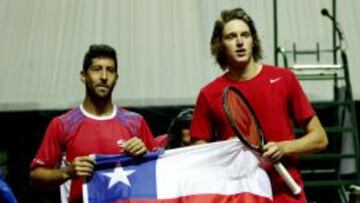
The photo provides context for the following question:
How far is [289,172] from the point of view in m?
4.61

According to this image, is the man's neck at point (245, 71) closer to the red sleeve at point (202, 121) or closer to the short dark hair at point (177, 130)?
the red sleeve at point (202, 121)

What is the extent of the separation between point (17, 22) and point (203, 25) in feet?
6.62

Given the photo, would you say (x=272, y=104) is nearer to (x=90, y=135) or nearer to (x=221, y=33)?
(x=221, y=33)

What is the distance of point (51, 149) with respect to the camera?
4883 millimetres

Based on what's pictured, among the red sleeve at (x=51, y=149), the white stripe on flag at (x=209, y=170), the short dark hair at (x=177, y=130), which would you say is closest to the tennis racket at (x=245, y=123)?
the white stripe on flag at (x=209, y=170)

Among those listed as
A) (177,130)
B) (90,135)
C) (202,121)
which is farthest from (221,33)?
(177,130)

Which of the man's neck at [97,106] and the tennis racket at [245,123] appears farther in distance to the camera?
the man's neck at [97,106]

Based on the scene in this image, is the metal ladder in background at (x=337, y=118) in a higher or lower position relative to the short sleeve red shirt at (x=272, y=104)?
lower

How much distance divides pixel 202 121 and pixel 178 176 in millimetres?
335

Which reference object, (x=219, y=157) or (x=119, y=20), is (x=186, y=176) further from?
(x=119, y=20)

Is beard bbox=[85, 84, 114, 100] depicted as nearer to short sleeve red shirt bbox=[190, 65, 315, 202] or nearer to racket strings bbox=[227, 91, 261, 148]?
short sleeve red shirt bbox=[190, 65, 315, 202]

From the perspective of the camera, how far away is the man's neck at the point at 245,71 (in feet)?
15.7

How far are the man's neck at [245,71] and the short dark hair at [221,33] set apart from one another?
202mm

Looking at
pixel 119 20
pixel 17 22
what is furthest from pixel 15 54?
pixel 119 20
